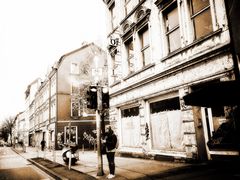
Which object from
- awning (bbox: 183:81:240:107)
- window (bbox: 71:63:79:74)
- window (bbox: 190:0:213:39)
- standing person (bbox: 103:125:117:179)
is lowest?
standing person (bbox: 103:125:117:179)

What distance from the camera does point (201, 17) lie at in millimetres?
9383

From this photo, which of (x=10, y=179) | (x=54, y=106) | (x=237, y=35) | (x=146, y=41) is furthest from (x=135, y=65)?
(x=54, y=106)

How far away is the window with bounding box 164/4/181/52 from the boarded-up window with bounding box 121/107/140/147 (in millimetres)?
4297

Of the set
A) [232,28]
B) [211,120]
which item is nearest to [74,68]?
[211,120]

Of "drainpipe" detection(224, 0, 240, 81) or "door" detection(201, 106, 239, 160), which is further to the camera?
"door" detection(201, 106, 239, 160)

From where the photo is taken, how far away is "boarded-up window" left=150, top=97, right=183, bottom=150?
10.4m

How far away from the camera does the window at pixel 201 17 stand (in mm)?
9055

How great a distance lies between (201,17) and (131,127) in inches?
286

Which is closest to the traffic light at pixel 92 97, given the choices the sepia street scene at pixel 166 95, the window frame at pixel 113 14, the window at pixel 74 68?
the sepia street scene at pixel 166 95

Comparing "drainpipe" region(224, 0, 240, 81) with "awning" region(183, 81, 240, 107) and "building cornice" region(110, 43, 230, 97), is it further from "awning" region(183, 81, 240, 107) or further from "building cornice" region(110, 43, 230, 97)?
"awning" region(183, 81, 240, 107)

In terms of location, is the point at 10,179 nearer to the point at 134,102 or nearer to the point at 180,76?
the point at 134,102

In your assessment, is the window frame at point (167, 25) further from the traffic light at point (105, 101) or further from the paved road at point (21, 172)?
the paved road at point (21, 172)

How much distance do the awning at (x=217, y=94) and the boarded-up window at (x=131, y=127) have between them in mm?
7576

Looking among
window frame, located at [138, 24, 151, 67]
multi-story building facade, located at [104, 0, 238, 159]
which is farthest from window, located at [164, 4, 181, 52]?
window frame, located at [138, 24, 151, 67]
